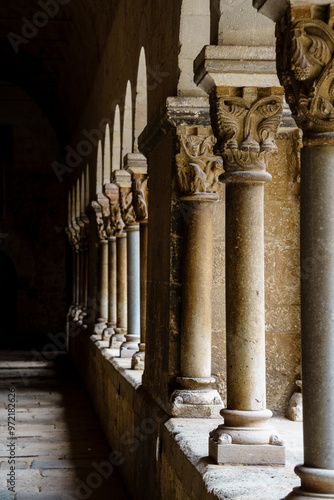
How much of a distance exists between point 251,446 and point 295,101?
1.60 meters

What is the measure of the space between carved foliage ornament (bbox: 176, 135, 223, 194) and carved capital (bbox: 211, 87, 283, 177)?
0.71 meters

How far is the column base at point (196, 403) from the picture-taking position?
4.39m

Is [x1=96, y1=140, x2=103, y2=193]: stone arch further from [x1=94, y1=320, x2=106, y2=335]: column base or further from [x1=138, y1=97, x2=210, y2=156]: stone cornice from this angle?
[x1=138, y1=97, x2=210, y2=156]: stone cornice

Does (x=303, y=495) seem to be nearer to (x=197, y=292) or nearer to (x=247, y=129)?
(x=247, y=129)

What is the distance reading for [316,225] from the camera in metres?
2.66

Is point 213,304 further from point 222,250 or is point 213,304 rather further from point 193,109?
point 193,109

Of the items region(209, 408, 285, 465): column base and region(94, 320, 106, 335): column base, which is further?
region(94, 320, 106, 335): column base

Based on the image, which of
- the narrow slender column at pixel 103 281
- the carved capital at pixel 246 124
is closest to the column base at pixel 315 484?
the carved capital at pixel 246 124

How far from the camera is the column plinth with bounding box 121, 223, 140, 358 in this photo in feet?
25.5

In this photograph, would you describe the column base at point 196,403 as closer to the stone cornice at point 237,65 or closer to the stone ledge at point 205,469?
the stone ledge at point 205,469

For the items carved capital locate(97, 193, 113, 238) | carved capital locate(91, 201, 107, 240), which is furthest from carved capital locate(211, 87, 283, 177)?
carved capital locate(91, 201, 107, 240)

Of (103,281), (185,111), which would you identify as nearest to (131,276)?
(103,281)

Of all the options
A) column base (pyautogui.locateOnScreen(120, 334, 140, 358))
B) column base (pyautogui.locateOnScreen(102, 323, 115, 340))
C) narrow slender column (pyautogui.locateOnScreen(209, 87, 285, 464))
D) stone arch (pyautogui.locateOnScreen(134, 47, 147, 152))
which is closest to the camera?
narrow slender column (pyautogui.locateOnScreen(209, 87, 285, 464))

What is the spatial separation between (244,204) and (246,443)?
3.59 ft
